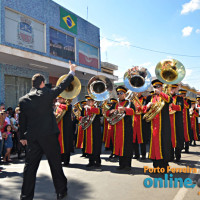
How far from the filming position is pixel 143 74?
566 cm

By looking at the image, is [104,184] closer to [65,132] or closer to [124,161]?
[124,161]

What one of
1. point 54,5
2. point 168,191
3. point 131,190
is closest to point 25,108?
point 131,190

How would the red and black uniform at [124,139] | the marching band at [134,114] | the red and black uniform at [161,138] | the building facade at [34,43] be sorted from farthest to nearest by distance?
1. the building facade at [34,43]
2. the red and black uniform at [124,139]
3. the marching band at [134,114]
4. the red and black uniform at [161,138]

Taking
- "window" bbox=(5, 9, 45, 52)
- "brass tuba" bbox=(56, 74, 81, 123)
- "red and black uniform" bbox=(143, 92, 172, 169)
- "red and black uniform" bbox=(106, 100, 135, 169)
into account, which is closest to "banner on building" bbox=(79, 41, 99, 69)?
"window" bbox=(5, 9, 45, 52)

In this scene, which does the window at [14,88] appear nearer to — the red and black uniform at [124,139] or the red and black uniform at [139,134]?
the red and black uniform at [139,134]

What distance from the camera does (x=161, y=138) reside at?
511cm

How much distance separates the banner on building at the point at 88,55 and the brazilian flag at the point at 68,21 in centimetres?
133

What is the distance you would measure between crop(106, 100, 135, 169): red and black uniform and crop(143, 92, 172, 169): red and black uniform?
1.83 feet

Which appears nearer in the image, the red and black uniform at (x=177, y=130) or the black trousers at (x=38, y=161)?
the black trousers at (x=38, y=161)

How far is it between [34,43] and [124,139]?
9.54 metres

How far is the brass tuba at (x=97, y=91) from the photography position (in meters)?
6.16

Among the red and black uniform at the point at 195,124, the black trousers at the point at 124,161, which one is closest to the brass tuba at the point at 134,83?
the black trousers at the point at 124,161

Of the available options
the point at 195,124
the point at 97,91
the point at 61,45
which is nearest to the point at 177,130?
the point at 97,91

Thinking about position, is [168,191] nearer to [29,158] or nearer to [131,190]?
[131,190]
